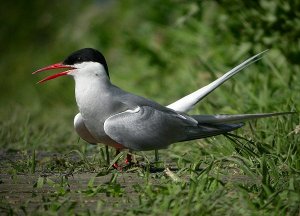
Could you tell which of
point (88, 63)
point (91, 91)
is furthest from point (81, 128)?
point (88, 63)

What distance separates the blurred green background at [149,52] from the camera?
17.6ft

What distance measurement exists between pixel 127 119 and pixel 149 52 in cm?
426

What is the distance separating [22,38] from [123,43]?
6.93 feet

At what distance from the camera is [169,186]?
3.05 metres

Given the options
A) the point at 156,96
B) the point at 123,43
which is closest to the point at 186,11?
the point at 156,96

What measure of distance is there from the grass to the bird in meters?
0.13

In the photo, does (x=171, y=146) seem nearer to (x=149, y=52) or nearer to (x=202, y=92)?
(x=202, y=92)

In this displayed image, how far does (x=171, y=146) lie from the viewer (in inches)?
189

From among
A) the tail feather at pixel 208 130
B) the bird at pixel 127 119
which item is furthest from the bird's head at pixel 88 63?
the tail feather at pixel 208 130

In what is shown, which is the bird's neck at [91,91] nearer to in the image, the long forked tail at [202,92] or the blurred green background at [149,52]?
the long forked tail at [202,92]

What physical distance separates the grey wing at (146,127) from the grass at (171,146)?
0.49 ft

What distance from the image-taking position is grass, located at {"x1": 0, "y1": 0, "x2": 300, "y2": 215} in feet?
9.64

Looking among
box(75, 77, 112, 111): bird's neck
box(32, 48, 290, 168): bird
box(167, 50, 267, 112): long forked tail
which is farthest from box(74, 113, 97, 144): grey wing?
box(167, 50, 267, 112): long forked tail

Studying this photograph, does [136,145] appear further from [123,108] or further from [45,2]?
[45,2]
